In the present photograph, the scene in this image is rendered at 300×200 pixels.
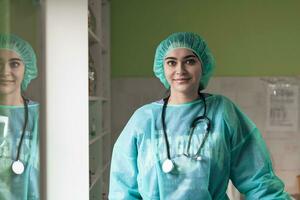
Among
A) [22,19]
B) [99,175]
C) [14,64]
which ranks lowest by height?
[99,175]

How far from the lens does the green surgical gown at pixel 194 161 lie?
114 cm

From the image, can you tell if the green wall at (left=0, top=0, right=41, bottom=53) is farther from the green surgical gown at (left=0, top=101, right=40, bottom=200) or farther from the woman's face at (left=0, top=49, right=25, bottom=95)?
→ the green surgical gown at (left=0, top=101, right=40, bottom=200)

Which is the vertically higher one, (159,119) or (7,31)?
(7,31)

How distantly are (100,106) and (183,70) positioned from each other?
1.56 ft

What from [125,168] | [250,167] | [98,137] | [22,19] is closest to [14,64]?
[22,19]

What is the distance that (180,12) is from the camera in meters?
1.60

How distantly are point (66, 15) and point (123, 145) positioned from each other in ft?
1.78

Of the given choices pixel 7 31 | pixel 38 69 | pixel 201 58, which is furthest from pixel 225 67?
pixel 7 31

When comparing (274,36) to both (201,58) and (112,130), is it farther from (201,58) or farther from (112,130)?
(112,130)

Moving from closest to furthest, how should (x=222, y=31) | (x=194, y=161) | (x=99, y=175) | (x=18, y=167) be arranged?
(x=194, y=161), (x=18, y=167), (x=99, y=175), (x=222, y=31)

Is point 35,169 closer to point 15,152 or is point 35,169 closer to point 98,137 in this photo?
point 15,152

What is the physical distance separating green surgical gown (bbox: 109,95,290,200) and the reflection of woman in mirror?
1.06 ft

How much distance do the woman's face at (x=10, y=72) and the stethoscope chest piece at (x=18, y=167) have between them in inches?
10.0

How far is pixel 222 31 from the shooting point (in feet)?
5.41
